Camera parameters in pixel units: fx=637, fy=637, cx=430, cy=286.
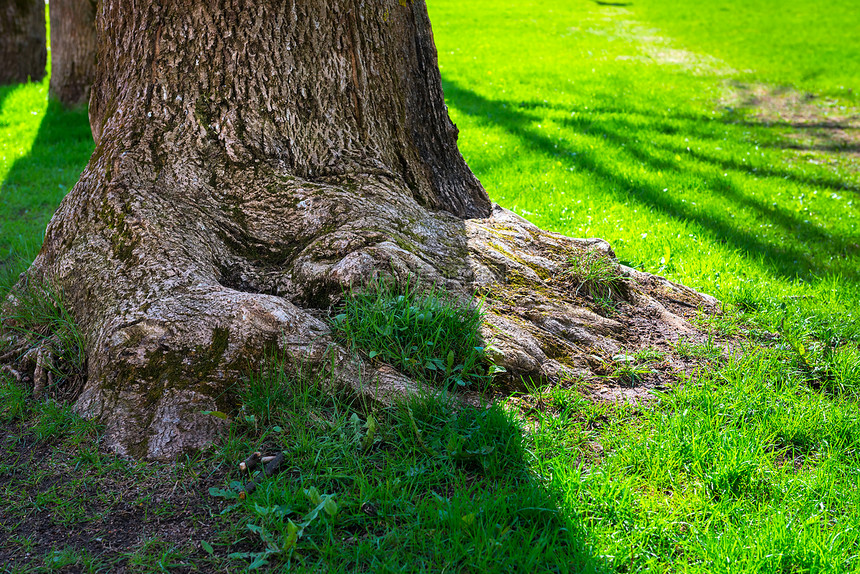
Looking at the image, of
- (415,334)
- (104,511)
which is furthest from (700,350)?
(104,511)

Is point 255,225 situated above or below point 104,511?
above

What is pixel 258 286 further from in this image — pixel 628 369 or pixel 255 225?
pixel 628 369

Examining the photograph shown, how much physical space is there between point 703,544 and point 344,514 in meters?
1.28

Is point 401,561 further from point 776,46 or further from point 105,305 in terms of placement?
point 776,46

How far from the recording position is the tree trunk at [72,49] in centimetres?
808

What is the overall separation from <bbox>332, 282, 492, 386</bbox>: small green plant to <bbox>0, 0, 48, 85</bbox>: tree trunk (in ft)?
32.6

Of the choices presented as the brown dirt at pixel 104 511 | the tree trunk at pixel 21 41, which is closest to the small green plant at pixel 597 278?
the brown dirt at pixel 104 511

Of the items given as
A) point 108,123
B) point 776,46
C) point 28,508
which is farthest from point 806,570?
point 776,46

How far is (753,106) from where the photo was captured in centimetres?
1158

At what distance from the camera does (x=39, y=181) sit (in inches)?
259

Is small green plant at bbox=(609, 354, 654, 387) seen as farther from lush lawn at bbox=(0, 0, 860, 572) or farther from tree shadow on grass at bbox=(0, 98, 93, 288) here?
tree shadow on grass at bbox=(0, 98, 93, 288)

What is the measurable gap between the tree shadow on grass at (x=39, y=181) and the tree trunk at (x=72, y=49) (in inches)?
9.5

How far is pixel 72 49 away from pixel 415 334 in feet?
25.4

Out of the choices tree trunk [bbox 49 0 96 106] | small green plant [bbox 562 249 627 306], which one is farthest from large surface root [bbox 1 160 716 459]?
tree trunk [bbox 49 0 96 106]
